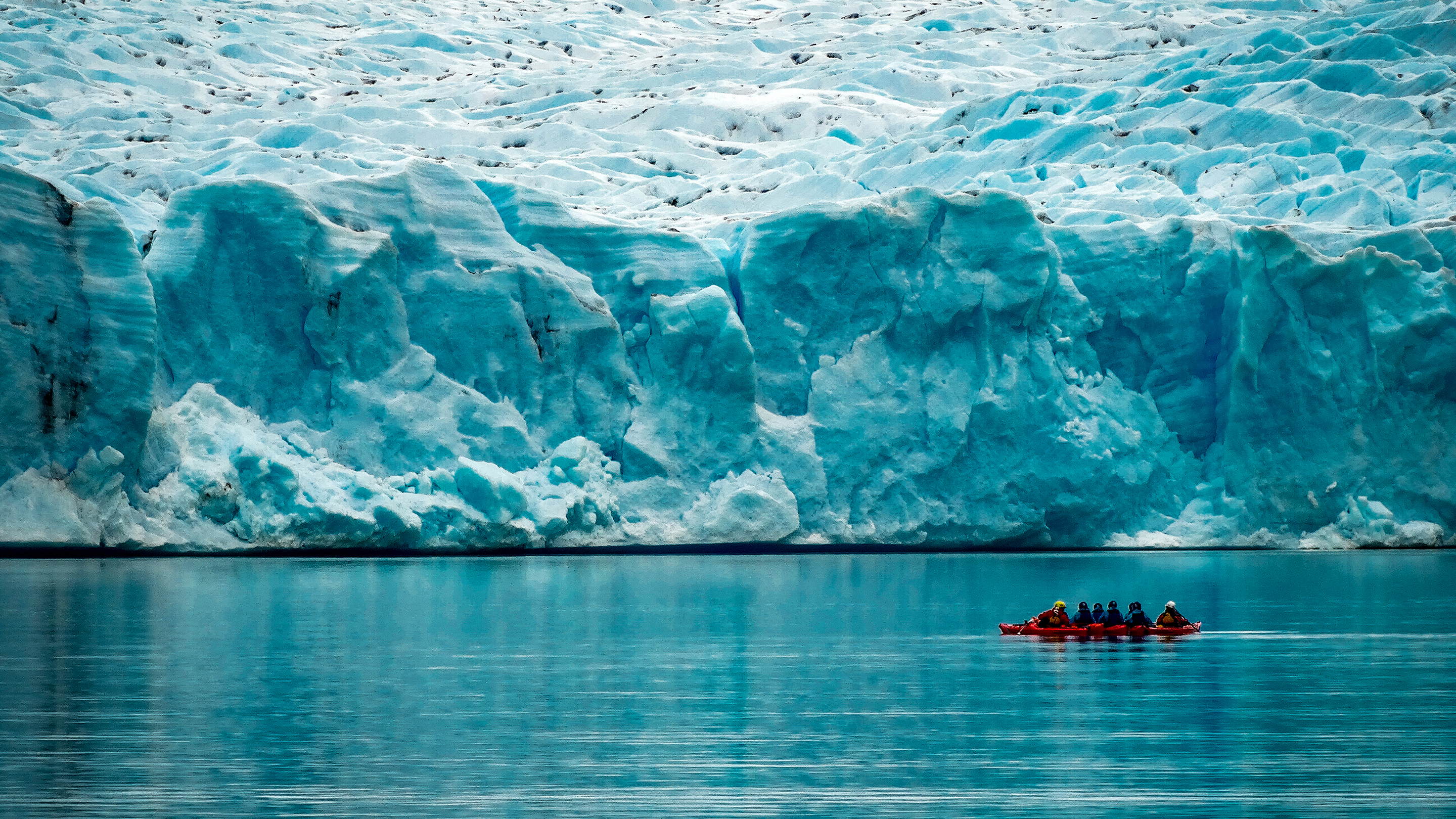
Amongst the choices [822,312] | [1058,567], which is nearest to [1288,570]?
[1058,567]

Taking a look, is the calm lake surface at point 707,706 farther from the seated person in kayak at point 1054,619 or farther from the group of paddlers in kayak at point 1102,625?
the seated person in kayak at point 1054,619

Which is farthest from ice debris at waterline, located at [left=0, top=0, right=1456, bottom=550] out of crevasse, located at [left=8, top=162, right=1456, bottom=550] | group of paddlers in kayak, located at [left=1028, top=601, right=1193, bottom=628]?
group of paddlers in kayak, located at [left=1028, top=601, right=1193, bottom=628]

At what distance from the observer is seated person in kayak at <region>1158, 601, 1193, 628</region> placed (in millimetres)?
17312

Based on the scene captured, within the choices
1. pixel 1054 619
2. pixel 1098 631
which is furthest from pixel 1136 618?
pixel 1054 619

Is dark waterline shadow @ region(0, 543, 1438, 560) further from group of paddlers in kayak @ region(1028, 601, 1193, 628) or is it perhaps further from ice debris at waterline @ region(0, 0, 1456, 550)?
group of paddlers in kayak @ region(1028, 601, 1193, 628)

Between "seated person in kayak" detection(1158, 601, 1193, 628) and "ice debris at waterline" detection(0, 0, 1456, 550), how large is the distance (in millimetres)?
11896

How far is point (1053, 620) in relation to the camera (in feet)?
57.5

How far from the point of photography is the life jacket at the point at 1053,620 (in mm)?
17469

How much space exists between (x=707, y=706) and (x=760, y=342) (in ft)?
60.9

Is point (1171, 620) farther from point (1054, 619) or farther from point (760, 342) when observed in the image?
point (760, 342)

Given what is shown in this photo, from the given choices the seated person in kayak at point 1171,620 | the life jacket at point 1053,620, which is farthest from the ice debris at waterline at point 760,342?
the seated person in kayak at point 1171,620

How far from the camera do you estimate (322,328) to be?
27.7 meters

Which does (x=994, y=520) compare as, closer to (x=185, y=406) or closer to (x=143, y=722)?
(x=185, y=406)

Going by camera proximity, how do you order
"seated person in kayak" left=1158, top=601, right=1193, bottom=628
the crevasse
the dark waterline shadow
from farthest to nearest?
the crevasse, the dark waterline shadow, "seated person in kayak" left=1158, top=601, right=1193, bottom=628
